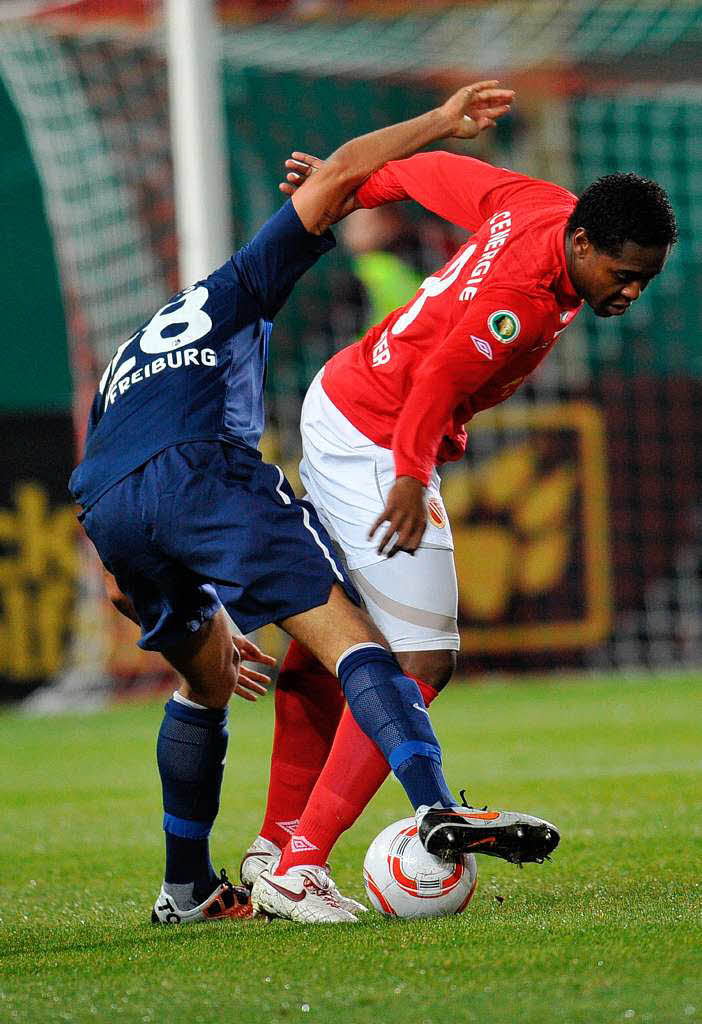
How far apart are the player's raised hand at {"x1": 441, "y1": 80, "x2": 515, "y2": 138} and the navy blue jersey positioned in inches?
15.2

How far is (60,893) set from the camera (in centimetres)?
363

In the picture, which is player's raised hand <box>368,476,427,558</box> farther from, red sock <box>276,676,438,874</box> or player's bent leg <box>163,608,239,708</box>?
player's bent leg <box>163,608,239,708</box>

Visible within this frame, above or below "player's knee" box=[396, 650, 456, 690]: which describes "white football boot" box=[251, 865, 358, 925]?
below

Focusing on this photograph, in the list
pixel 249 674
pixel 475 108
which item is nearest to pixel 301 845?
pixel 249 674

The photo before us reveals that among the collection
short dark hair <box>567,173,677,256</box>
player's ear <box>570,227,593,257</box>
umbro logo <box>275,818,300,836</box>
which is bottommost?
umbro logo <box>275,818,300,836</box>

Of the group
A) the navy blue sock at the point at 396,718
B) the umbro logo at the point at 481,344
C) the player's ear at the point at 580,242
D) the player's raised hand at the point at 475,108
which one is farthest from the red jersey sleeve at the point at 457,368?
the player's raised hand at the point at 475,108

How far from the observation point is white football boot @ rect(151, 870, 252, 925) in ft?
10.5

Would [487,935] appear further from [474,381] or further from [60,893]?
[60,893]

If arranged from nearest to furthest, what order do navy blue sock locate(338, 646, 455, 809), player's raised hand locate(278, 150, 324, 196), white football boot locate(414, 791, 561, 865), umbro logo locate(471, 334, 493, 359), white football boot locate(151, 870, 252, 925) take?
1. white football boot locate(414, 791, 561, 865)
2. navy blue sock locate(338, 646, 455, 809)
3. umbro logo locate(471, 334, 493, 359)
4. white football boot locate(151, 870, 252, 925)
5. player's raised hand locate(278, 150, 324, 196)

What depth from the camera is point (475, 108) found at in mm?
3404

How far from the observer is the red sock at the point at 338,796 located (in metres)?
3.03

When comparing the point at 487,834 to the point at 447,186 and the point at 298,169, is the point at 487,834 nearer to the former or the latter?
the point at 447,186

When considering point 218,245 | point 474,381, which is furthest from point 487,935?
point 218,245

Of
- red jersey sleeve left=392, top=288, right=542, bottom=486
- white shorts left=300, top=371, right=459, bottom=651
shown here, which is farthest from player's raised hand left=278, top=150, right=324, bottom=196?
red jersey sleeve left=392, top=288, right=542, bottom=486
